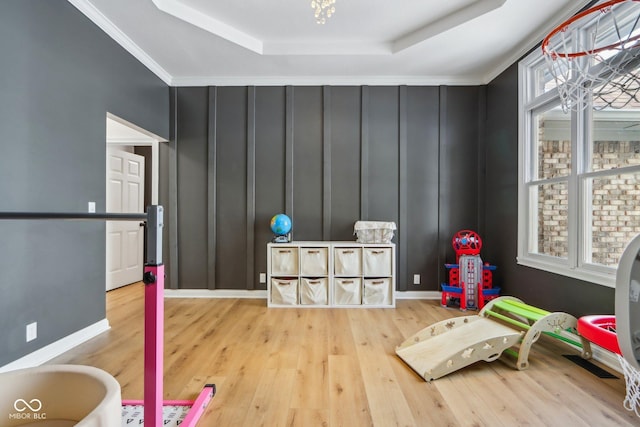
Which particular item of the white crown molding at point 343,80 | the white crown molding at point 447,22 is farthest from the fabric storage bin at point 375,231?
the white crown molding at point 447,22

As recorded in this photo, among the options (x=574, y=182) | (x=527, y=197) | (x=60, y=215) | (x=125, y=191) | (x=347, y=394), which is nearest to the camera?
(x=60, y=215)

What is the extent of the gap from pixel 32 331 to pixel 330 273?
2522 millimetres

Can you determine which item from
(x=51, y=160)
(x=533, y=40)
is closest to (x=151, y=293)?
(x=51, y=160)

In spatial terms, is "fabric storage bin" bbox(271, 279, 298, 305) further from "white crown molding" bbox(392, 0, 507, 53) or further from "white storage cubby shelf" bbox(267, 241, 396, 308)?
"white crown molding" bbox(392, 0, 507, 53)

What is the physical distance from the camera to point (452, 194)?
390cm

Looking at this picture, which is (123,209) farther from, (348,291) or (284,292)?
(348,291)

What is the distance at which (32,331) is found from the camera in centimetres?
210

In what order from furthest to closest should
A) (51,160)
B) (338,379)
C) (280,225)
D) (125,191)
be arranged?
(125,191) → (280,225) → (51,160) → (338,379)

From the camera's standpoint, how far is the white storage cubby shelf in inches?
138

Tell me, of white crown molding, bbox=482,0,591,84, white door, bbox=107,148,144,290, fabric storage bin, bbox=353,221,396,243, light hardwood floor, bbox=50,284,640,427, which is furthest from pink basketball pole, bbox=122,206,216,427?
white door, bbox=107,148,144,290

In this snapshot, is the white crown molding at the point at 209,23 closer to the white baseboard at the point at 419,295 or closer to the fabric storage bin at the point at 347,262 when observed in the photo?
the fabric storage bin at the point at 347,262

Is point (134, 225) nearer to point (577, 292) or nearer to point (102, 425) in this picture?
point (102, 425)

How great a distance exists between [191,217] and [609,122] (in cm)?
420

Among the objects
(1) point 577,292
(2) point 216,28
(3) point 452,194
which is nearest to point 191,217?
(2) point 216,28
